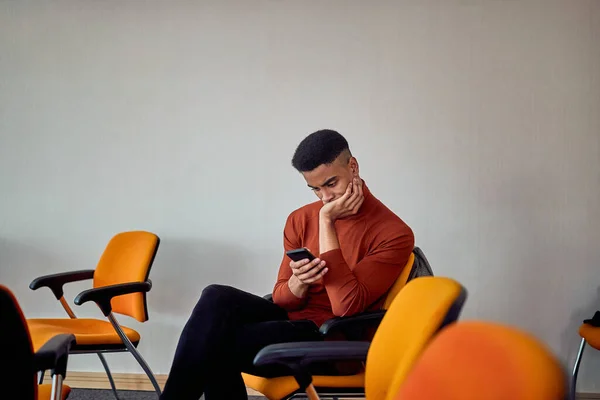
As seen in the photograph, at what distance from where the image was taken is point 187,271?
329 cm

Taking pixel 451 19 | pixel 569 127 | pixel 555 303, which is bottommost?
pixel 555 303

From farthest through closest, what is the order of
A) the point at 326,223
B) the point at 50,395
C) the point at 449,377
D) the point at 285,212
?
the point at 285,212 < the point at 326,223 < the point at 50,395 < the point at 449,377

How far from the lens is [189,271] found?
10.8ft

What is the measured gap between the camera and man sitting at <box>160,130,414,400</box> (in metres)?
1.86

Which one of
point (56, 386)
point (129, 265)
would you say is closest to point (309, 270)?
point (56, 386)

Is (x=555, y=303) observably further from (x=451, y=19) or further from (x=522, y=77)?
(x=451, y=19)

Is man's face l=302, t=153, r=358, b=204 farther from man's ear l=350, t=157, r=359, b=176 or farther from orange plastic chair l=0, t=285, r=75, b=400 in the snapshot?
orange plastic chair l=0, t=285, r=75, b=400

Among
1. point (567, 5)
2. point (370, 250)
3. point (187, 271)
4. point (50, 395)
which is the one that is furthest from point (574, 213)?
point (50, 395)

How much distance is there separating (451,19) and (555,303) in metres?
1.51

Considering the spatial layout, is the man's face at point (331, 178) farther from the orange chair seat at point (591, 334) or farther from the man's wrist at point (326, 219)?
the orange chair seat at point (591, 334)

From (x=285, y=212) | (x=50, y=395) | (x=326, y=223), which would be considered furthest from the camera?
(x=285, y=212)

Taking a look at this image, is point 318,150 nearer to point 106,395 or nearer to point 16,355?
point 16,355

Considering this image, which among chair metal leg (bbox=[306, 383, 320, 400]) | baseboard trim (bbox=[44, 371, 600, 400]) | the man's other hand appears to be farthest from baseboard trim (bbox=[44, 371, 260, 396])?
chair metal leg (bbox=[306, 383, 320, 400])

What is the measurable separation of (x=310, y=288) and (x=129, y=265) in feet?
3.64
